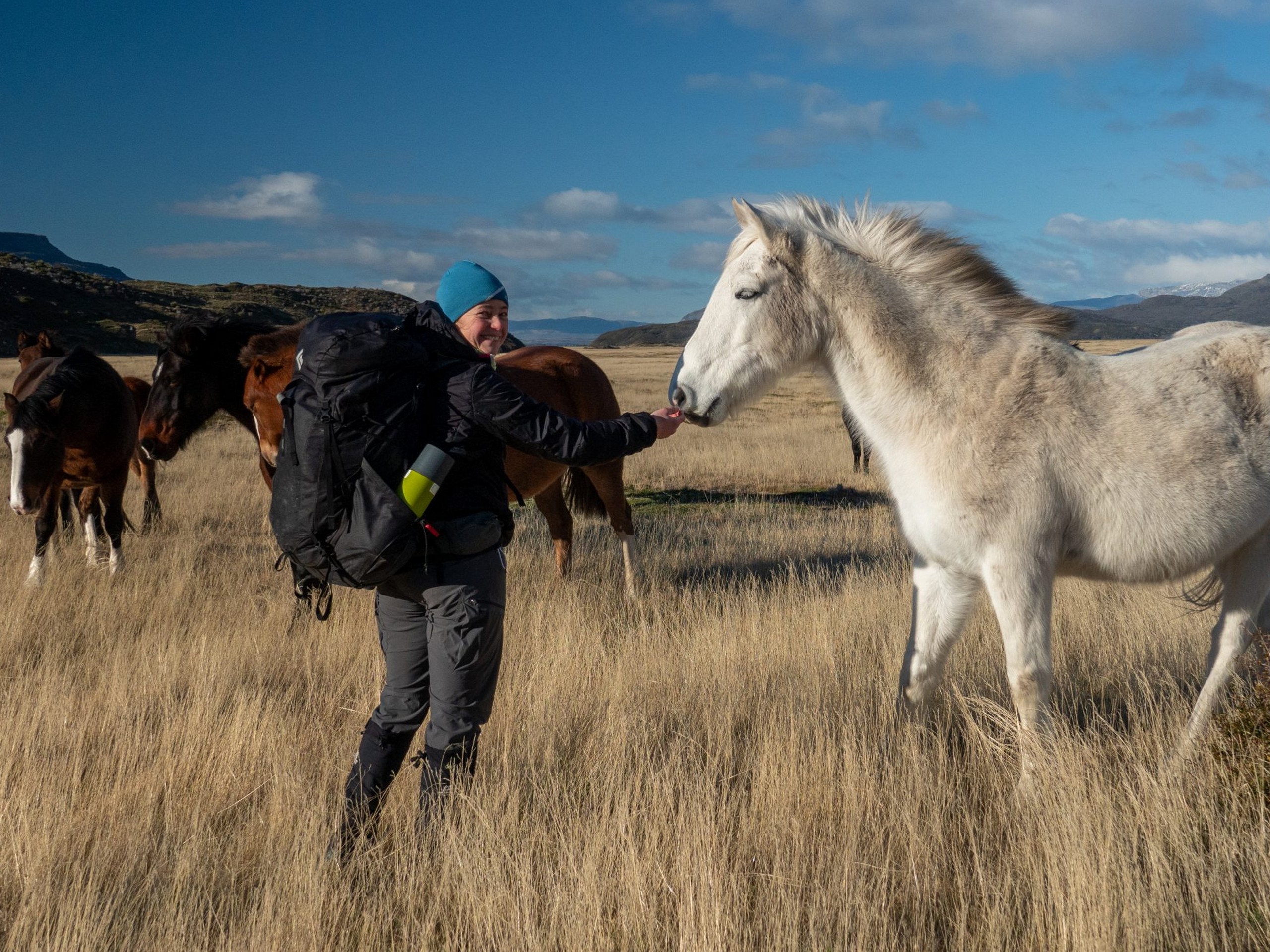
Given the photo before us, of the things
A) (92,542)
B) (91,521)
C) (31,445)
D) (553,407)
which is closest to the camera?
(31,445)

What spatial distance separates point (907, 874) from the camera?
9.45 feet

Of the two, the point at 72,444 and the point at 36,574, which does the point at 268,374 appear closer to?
the point at 72,444

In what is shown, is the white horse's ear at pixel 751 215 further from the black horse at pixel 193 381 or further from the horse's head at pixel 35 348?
the horse's head at pixel 35 348

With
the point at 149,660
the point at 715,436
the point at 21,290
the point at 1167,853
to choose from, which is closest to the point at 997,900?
the point at 1167,853

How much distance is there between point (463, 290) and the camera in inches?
126

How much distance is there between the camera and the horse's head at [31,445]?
7.18 meters

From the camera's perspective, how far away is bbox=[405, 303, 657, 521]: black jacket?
115 inches

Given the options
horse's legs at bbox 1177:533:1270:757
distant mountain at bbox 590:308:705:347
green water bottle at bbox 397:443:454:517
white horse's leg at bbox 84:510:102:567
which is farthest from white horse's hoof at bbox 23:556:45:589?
distant mountain at bbox 590:308:705:347

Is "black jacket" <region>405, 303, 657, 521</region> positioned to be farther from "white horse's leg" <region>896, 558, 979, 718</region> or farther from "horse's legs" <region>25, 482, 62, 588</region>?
"horse's legs" <region>25, 482, 62, 588</region>

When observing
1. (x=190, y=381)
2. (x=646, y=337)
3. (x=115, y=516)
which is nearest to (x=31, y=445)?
(x=115, y=516)

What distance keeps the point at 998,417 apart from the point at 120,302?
90623 millimetres

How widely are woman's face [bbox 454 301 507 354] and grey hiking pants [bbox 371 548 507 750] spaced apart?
81cm

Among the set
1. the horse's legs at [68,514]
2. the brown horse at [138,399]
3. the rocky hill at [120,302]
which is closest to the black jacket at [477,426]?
the brown horse at [138,399]

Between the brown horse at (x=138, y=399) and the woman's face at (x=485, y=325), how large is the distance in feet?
23.2
